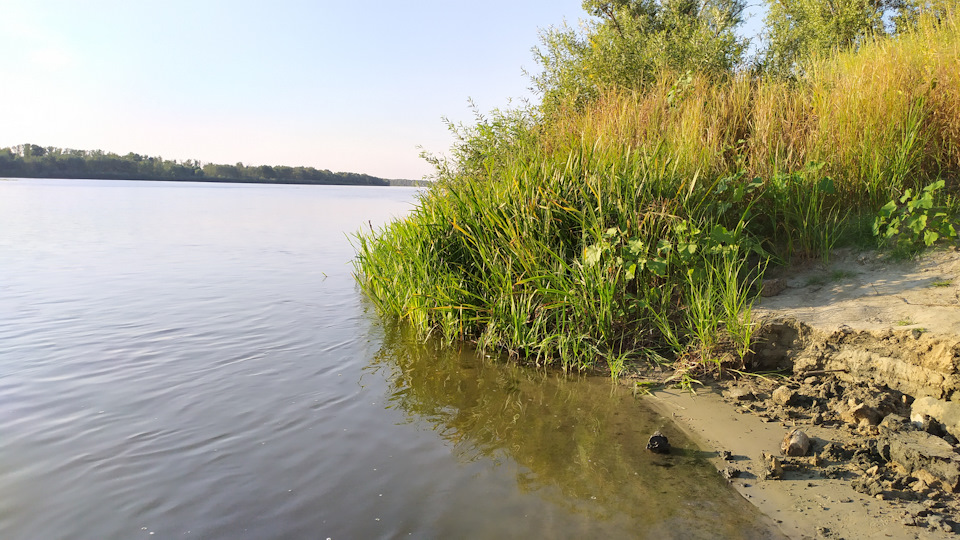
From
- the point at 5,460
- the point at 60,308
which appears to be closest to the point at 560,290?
the point at 5,460

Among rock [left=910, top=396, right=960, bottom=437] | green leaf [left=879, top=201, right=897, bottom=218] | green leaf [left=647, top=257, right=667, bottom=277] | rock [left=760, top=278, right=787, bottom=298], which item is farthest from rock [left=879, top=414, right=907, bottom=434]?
green leaf [left=879, top=201, right=897, bottom=218]

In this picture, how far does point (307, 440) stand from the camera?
165 inches

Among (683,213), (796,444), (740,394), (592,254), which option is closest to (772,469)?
(796,444)

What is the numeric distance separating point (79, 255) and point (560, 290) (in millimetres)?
12906

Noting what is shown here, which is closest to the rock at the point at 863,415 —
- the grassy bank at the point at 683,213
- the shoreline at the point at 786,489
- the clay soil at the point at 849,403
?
the clay soil at the point at 849,403

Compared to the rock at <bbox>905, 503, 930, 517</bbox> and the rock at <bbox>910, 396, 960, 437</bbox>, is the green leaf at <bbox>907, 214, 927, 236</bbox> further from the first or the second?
the rock at <bbox>905, 503, 930, 517</bbox>

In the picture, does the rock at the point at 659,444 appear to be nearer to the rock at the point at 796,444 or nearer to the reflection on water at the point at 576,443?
the reflection on water at the point at 576,443

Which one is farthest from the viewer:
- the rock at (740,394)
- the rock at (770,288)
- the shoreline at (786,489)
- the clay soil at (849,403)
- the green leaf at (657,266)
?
the rock at (770,288)

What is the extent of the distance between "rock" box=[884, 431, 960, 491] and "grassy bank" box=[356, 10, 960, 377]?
54.5 inches

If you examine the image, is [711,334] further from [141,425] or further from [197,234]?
[197,234]

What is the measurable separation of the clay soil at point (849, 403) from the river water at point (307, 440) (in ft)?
1.03

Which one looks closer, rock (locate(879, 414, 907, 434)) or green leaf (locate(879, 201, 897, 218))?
→ rock (locate(879, 414, 907, 434))

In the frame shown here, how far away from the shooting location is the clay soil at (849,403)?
312cm

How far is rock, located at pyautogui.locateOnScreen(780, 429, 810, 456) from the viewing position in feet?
11.9
